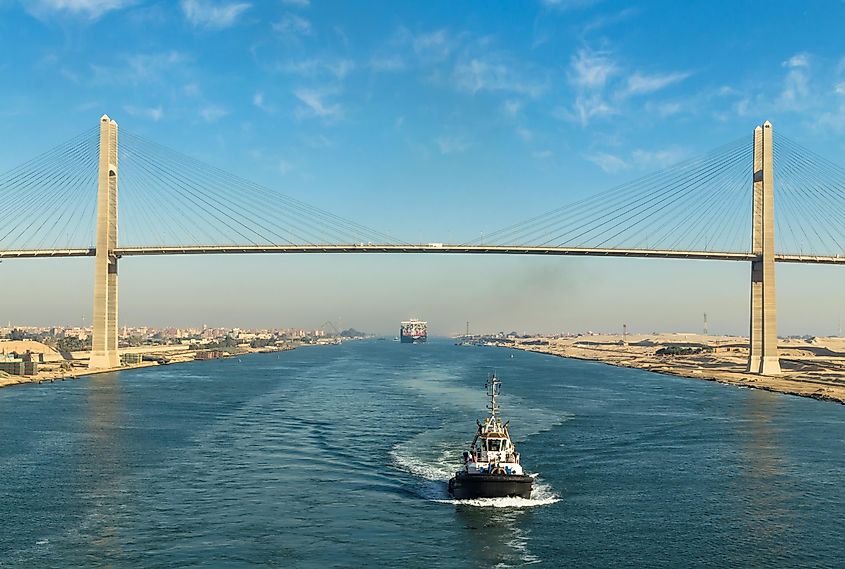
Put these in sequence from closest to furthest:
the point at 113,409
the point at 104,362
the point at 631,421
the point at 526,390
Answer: the point at 631,421, the point at 113,409, the point at 526,390, the point at 104,362

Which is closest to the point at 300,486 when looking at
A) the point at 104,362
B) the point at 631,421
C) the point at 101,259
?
the point at 631,421

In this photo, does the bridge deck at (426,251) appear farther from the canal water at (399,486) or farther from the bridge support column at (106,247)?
the canal water at (399,486)

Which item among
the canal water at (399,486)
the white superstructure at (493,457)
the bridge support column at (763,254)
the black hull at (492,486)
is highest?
the bridge support column at (763,254)

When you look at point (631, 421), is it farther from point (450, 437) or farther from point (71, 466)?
point (71, 466)

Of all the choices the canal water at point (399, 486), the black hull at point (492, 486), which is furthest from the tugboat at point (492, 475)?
the canal water at point (399, 486)

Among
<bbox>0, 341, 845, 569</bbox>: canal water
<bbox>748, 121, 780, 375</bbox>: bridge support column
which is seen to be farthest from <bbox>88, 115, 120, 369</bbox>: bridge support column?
<bbox>748, 121, 780, 375</bbox>: bridge support column

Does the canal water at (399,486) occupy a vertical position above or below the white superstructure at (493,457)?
below

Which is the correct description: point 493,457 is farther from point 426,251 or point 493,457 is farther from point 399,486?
point 426,251

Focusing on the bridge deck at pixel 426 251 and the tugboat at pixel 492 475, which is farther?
the bridge deck at pixel 426 251

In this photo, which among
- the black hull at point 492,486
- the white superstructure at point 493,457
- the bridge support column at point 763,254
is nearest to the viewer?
the black hull at point 492,486
